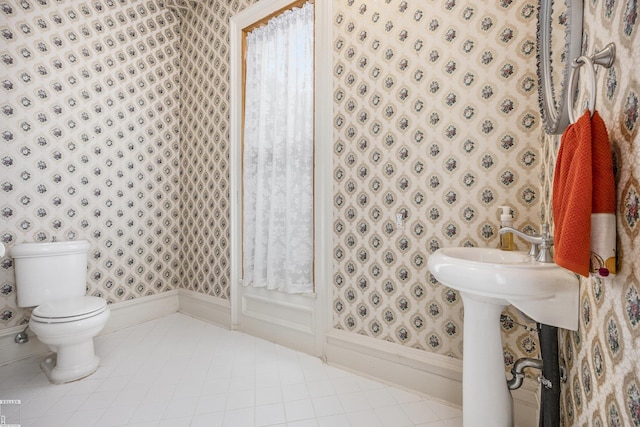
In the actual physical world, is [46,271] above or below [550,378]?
above

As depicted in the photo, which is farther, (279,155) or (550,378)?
(279,155)

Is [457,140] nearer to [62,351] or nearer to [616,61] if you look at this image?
[616,61]

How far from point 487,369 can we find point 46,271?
2.64 metres

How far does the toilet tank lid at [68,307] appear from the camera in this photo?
5.86 feet

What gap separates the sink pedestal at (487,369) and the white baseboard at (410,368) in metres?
0.34

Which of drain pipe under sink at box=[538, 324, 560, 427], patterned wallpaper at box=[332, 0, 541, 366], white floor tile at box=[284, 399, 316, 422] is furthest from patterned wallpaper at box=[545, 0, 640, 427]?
white floor tile at box=[284, 399, 316, 422]

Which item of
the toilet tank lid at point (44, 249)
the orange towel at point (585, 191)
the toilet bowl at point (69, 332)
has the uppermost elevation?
the orange towel at point (585, 191)

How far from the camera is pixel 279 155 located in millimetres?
2316

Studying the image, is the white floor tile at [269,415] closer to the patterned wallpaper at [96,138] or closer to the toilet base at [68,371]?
the toilet base at [68,371]

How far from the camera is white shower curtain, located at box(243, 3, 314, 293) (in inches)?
86.7

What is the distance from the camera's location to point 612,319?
0.72 m

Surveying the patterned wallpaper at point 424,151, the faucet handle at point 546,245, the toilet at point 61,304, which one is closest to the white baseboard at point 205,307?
the toilet at point 61,304

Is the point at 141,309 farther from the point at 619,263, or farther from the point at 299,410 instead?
the point at 619,263

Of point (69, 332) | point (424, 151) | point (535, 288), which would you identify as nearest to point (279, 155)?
point (424, 151)
